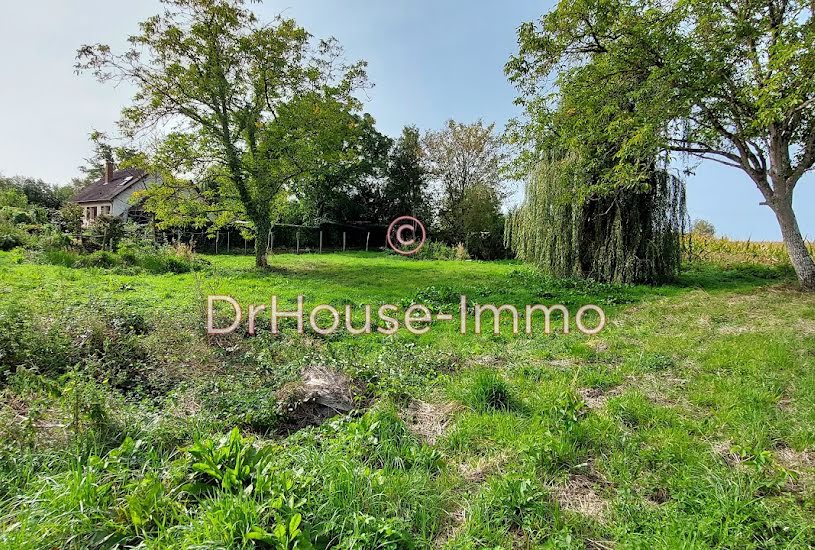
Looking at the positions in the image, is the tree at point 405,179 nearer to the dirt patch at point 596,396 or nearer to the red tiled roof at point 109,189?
the red tiled roof at point 109,189

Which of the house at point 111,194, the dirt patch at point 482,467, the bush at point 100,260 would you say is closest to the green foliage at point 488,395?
the dirt patch at point 482,467

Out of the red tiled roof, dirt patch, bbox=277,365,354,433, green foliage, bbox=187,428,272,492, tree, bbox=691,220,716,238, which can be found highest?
the red tiled roof

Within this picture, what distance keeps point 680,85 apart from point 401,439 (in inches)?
330

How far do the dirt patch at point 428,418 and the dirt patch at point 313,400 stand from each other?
513mm

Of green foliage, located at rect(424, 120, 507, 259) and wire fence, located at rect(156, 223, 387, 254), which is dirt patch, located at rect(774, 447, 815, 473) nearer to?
wire fence, located at rect(156, 223, 387, 254)

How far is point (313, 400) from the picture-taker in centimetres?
302

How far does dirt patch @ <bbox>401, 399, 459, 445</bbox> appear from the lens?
275 cm

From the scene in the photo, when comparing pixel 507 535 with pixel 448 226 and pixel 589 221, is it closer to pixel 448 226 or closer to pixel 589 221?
pixel 589 221

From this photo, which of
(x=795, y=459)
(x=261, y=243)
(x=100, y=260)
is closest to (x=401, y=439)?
(x=795, y=459)

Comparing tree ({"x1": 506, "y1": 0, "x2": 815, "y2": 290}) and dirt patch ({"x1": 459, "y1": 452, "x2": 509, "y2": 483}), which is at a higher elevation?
tree ({"x1": 506, "y1": 0, "x2": 815, "y2": 290})

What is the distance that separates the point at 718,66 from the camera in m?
6.86

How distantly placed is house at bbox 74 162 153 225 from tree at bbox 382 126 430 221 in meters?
14.8

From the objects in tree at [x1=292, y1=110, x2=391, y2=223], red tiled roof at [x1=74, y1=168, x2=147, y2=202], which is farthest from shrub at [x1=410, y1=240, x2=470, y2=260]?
red tiled roof at [x1=74, y1=168, x2=147, y2=202]

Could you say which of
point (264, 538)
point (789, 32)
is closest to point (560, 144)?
point (789, 32)
